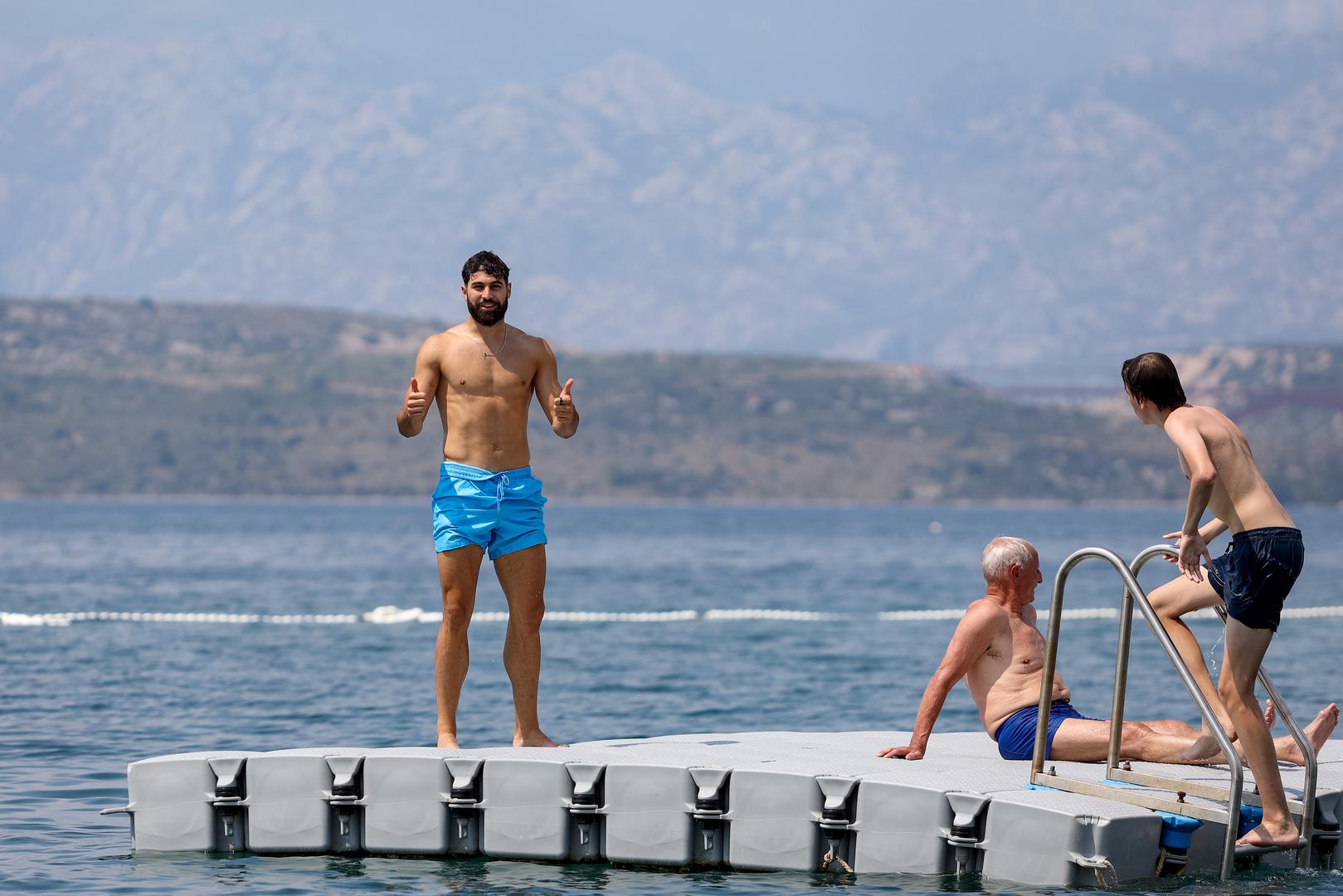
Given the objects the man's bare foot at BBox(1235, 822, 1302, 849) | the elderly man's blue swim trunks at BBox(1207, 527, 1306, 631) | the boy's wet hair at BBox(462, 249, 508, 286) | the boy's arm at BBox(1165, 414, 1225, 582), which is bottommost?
the man's bare foot at BBox(1235, 822, 1302, 849)

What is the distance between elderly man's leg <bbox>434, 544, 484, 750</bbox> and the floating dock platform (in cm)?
26

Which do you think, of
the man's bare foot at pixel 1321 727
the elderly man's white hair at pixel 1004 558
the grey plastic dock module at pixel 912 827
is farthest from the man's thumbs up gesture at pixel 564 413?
the man's bare foot at pixel 1321 727

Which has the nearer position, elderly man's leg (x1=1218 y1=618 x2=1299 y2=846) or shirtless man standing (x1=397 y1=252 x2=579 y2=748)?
elderly man's leg (x1=1218 y1=618 x2=1299 y2=846)

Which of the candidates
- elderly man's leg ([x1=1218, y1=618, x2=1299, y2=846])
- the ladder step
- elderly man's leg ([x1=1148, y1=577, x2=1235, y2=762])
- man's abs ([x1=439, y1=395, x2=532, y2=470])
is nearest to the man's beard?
man's abs ([x1=439, y1=395, x2=532, y2=470])

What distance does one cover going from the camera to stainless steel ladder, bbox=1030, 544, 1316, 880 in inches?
390

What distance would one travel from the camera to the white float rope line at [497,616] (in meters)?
39.9

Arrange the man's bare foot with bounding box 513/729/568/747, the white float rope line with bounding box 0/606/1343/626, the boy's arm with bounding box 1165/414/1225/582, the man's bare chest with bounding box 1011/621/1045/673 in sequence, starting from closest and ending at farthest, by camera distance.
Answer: the boy's arm with bounding box 1165/414/1225/582, the man's bare chest with bounding box 1011/621/1045/673, the man's bare foot with bounding box 513/729/568/747, the white float rope line with bounding box 0/606/1343/626

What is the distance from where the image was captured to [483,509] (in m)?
11.4

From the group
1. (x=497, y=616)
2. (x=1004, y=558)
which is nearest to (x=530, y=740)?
(x=1004, y=558)

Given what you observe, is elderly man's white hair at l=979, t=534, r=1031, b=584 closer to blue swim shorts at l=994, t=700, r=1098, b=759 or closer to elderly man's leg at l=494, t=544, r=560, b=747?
blue swim shorts at l=994, t=700, r=1098, b=759

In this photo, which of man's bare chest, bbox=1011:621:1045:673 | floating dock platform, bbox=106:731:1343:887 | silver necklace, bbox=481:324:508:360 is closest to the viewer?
floating dock platform, bbox=106:731:1343:887

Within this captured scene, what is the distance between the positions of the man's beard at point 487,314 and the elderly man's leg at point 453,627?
1350 millimetres

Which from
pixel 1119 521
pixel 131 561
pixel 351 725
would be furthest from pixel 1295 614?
pixel 1119 521

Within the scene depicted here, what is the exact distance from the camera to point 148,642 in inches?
1323
